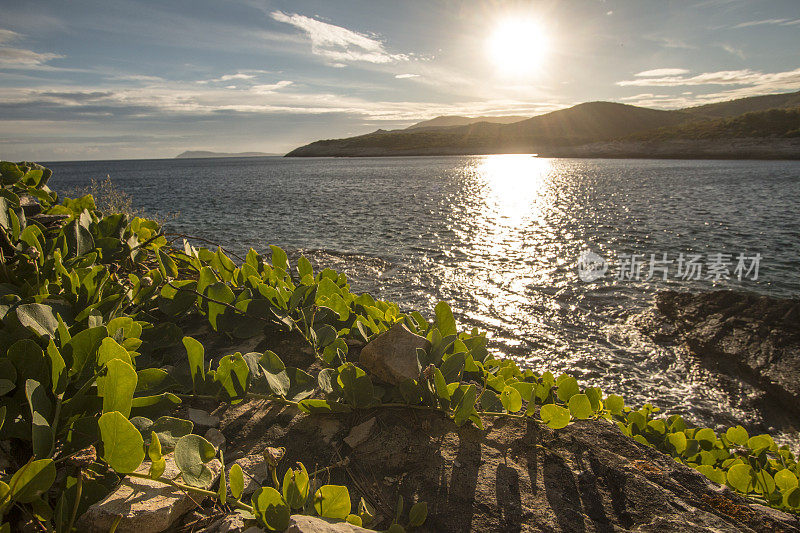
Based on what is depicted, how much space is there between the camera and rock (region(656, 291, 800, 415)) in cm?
637

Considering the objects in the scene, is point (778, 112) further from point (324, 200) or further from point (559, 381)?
point (559, 381)

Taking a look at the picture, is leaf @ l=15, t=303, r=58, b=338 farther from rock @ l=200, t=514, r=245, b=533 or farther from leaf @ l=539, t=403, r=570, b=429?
leaf @ l=539, t=403, r=570, b=429

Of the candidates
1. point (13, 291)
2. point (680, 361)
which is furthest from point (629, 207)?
point (13, 291)

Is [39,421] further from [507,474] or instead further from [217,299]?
[507,474]

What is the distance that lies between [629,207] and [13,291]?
2773cm

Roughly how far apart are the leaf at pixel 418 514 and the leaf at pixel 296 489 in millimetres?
354

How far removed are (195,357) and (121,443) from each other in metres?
0.58

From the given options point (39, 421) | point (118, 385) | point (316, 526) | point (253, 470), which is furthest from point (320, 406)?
point (39, 421)

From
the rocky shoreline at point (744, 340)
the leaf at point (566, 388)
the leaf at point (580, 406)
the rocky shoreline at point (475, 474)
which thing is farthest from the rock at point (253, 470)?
the rocky shoreline at point (744, 340)

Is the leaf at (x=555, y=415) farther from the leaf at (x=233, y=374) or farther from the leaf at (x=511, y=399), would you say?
the leaf at (x=233, y=374)

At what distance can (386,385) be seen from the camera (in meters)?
1.83

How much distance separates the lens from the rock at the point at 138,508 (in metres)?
0.99

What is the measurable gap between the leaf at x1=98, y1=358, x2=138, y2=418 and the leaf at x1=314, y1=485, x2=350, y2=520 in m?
0.57

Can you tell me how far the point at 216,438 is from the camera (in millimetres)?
1549
